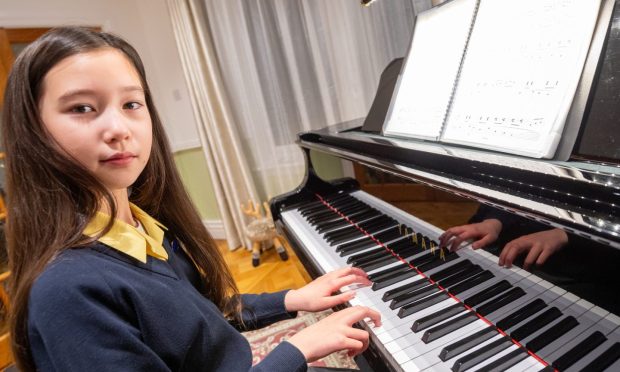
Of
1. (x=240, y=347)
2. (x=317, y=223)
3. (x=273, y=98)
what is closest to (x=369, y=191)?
(x=317, y=223)

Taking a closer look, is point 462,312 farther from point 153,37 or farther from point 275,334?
point 153,37

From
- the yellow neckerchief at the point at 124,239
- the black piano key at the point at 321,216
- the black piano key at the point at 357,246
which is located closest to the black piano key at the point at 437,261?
the black piano key at the point at 357,246

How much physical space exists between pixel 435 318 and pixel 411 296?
10 centimetres

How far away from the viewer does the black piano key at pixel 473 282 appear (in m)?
0.78

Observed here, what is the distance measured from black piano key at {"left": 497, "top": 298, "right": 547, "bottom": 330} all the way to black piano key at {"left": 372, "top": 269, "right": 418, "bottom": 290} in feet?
0.86

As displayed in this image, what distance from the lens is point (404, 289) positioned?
899mm

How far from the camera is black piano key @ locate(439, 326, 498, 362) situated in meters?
0.68

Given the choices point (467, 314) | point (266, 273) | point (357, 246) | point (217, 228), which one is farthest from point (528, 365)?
point (217, 228)

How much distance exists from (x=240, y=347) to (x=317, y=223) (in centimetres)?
66

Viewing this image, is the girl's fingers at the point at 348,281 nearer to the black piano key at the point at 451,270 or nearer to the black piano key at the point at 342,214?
the black piano key at the point at 451,270

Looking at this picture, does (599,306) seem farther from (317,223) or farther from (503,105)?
(317,223)

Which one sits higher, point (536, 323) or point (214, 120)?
point (214, 120)

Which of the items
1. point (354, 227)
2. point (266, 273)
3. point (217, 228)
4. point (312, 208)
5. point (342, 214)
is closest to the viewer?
point (354, 227)

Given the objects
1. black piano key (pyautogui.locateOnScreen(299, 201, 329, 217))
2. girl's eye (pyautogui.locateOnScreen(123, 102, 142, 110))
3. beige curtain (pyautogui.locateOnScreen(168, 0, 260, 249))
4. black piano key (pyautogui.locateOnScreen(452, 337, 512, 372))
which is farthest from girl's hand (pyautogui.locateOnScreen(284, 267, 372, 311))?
beige curtain (pyautogui.locateOnScreen(168, 0, 260, 249))
